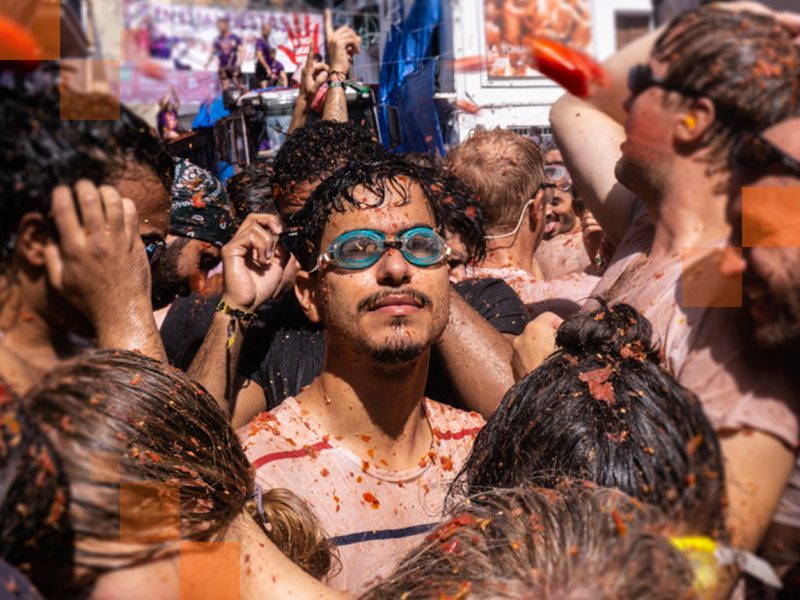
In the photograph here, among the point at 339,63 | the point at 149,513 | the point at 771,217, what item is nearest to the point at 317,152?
the point at 339,63

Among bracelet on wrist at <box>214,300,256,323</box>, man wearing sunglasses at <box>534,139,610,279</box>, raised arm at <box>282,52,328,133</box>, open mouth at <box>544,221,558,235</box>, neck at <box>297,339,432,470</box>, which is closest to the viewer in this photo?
neck at <box>297,339,432,470</box>

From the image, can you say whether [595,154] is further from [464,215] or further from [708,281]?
[464,215]

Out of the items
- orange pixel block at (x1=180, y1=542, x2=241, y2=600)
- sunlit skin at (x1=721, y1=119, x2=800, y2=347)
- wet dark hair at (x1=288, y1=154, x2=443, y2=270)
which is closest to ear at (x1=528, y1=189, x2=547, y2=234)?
wet dark hair at (x1=288, y1=154, x2=443, y2=270)

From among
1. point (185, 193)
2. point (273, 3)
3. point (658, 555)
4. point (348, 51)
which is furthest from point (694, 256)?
point (273, 3)

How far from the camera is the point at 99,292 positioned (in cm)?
129

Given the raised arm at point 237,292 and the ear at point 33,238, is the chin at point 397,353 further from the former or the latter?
the ear at point 33,238

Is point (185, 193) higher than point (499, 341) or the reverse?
higher

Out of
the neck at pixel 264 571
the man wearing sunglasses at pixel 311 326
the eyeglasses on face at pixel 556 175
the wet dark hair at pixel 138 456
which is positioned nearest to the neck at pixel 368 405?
the man wearing sunglasses at pixel 311 326

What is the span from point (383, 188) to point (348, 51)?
132cm

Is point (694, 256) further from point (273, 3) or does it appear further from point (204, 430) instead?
point (273, 3)

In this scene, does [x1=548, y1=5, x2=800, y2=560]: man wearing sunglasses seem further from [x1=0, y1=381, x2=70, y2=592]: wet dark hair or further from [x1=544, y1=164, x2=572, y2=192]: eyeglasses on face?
[x1=544, y1=164, x2=572, y2=192]: eyeglasses on face

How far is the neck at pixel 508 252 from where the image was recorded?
400 cm

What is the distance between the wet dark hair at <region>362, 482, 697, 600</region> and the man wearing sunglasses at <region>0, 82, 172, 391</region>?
0.67 m

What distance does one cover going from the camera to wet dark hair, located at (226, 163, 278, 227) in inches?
163
